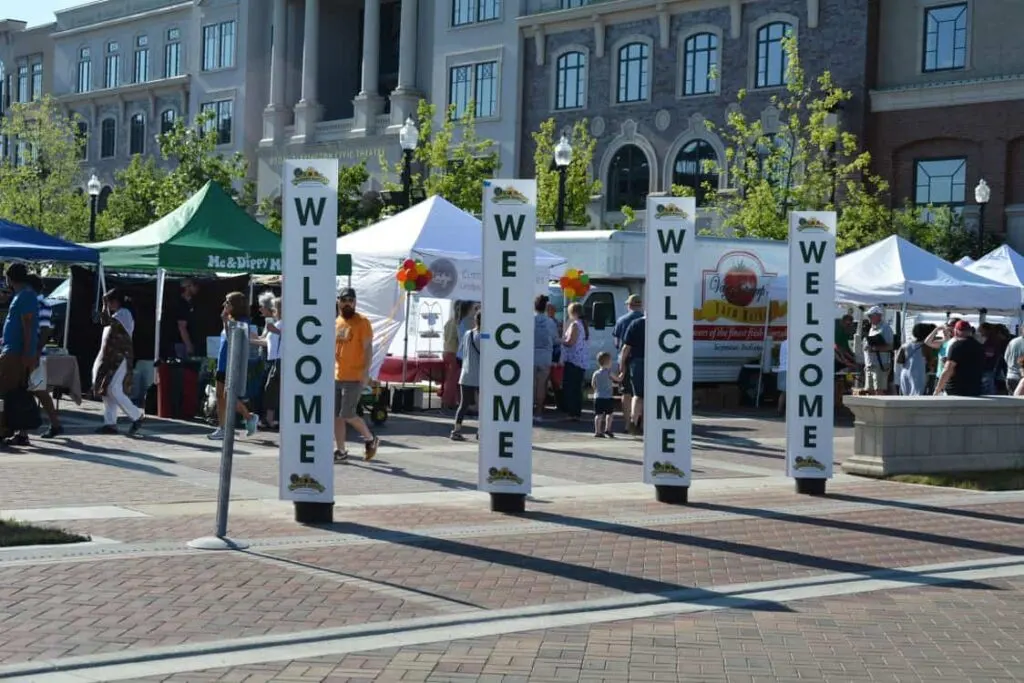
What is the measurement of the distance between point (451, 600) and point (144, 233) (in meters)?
15.0

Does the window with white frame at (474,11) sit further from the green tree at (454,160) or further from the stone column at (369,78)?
the stone column at (369,78)

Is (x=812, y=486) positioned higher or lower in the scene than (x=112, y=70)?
lower

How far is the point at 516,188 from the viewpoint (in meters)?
13.0

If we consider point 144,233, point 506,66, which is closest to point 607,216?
point 506,66

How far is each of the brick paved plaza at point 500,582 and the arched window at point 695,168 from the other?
31.9m

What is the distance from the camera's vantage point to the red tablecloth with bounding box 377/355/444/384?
81.0ft

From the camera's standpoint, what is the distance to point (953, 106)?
140 ft

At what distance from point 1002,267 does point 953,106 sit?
1286 centimetres

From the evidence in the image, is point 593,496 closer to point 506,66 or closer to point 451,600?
point 451,600

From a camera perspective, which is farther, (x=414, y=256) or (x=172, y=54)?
(x=172, y=54)

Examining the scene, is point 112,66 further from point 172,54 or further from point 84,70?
point 172,54

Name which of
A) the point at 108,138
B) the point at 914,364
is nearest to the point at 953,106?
the point at 914,364

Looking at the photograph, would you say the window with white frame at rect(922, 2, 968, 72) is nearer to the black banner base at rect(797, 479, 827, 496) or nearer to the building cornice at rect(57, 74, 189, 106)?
the black banner base at rect(797, 479, 827, 496)

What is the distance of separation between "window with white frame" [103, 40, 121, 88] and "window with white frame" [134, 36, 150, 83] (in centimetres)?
141
